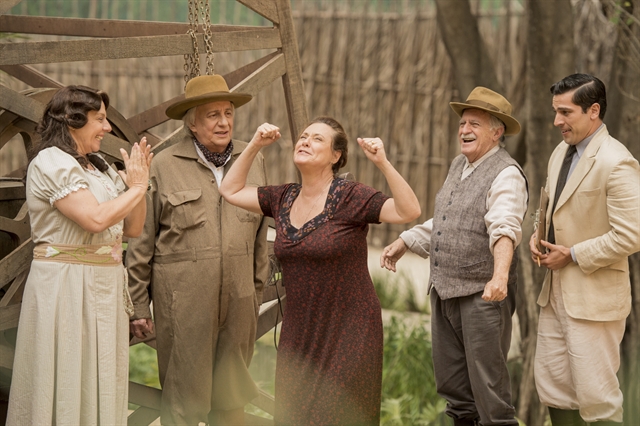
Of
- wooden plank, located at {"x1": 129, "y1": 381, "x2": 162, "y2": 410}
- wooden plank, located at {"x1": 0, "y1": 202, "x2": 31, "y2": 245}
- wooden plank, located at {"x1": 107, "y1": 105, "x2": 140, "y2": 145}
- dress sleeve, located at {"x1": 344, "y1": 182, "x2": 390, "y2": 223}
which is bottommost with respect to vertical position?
wooden plank, located at {"x1": 129, "y1": 381, "x2": 162, "y2": 410}

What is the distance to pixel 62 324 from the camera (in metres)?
3.63

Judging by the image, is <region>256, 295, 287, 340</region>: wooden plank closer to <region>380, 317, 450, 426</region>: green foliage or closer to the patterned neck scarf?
the patterned neck scarf

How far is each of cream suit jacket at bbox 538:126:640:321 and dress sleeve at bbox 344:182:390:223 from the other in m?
1.00

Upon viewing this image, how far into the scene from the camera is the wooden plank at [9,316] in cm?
399

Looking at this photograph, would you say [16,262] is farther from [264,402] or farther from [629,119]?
[629,119]

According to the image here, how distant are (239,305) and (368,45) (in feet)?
18.8

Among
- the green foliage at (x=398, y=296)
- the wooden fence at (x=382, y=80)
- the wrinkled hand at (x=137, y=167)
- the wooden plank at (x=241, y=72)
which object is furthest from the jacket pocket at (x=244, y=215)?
the wooden fence at (x=382, y=80)

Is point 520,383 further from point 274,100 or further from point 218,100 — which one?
point 274,100

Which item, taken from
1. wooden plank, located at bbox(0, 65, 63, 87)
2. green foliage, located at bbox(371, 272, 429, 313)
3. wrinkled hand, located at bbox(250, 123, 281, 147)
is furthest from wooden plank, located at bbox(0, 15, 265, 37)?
green foliage, located at bbox(371, 272, 429, 313)

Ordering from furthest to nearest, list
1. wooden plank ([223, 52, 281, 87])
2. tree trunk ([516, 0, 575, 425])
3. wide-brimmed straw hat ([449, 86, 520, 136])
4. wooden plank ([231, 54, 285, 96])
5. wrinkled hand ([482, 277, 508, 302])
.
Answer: tree trunk ([516, 0, 575, 425]) → wooden plank ([223, 52, 281, 87]) → wooden plank ([231, 54, 285, 96]) → wide-brimmed straw hat ([449, 86, 520, 136]) → wrinkled hand ([482, 277, 508, 302])

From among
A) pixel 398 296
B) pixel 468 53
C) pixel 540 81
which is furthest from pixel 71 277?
pixel 398 296

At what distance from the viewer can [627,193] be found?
3951 mm

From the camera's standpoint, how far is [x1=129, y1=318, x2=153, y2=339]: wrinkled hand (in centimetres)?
419

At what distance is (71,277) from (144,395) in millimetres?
1223
